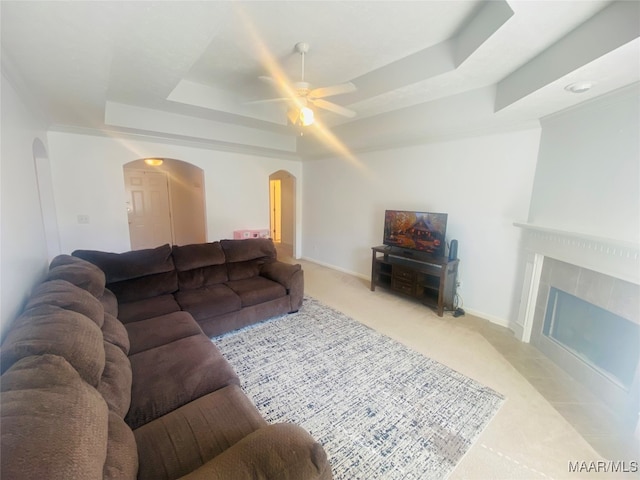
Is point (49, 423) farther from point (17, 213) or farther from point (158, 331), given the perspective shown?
point (17, 213)

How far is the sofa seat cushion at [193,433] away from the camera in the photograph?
3.60 ft

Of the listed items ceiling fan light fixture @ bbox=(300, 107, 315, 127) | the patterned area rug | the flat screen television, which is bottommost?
the patterned area rug

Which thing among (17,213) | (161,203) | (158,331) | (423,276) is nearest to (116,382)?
(158,331)

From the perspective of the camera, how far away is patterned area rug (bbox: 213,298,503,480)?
164cm

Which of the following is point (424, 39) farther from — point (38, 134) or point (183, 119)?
point (38, 134)

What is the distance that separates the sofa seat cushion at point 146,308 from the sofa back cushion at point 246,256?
0.82 metres

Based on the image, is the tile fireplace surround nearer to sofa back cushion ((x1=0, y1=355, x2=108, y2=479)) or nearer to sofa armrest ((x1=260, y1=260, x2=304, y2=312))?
sofa armrest ((x1=260, y1=260, x2=304, y2=312))

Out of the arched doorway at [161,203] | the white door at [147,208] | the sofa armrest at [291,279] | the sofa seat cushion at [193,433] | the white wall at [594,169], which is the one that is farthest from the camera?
the white door at [147,208]

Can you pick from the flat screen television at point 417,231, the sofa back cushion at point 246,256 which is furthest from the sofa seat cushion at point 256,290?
the flat screen television at point 417,231

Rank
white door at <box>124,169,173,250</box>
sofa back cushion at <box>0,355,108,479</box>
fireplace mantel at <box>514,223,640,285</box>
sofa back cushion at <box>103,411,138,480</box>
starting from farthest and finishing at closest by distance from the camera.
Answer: white door at <box>124,169,173,250</box> < fireplace mantel at <box>514,223,640,285</box> < sofa back cushion at <box>103,411,138,480</box> < sofa back cushion at <box>0,355,108,479</box>

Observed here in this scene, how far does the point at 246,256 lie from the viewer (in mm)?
3611

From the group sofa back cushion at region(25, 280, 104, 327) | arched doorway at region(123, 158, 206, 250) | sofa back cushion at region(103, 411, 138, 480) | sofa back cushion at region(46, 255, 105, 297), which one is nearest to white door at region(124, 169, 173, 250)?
arched doorway at region(123, 158, 206, 250)

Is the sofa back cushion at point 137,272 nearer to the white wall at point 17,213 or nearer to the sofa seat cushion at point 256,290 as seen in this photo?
the white wall at point 17,213

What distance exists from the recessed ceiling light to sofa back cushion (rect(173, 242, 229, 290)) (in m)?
3.62
